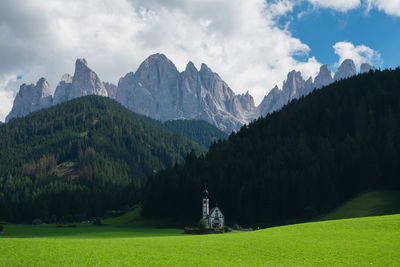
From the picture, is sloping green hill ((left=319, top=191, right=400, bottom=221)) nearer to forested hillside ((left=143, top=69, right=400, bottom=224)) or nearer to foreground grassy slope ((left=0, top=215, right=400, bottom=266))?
forested hillside ((left=143, top=69, right=400, bottom=224))

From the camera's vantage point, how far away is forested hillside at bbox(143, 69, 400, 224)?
341 ft

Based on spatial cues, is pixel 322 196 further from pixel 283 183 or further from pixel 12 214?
pixel 12 214

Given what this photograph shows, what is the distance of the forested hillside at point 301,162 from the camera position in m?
104

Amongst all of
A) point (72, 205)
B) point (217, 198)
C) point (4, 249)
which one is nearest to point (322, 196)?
point (217, 198)

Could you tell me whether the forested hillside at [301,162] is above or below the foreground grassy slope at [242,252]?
above

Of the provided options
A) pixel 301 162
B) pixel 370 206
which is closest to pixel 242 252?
pixel 370 206

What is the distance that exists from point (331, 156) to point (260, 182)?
2348cm

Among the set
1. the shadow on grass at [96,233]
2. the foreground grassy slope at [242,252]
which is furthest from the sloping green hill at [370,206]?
the shadow on grass at [96,233]

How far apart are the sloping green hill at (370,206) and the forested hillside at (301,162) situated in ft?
26.3

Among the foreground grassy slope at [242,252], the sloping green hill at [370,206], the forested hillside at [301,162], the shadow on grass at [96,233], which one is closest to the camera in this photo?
the foreground grassy slope at [242,252]

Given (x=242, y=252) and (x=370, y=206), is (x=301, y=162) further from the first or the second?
(x=242, y=252)

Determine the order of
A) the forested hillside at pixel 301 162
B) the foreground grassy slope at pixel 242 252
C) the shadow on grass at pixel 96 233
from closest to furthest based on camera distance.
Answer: the foreground grassy slope at pixel 242 252 < the shadow on grass at pixel 96 233 < the forested hillside at pixel 301 162

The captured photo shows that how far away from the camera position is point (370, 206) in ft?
280

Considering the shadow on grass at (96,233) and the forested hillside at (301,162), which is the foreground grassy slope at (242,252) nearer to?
the shadow on grass at (96,233)
